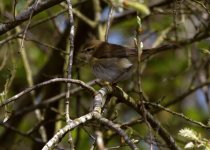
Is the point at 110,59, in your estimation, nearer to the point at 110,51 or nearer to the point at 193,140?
the point at 110,51

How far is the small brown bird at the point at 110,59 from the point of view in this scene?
19.7ft

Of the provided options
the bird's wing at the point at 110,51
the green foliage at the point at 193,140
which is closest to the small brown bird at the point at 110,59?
the bird's wing at the point at 110,51

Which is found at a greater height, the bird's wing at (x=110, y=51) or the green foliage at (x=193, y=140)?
the bird's wing at (x=110, y=51)

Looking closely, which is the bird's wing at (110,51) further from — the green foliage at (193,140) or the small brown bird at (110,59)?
the green foliage at (193,140)

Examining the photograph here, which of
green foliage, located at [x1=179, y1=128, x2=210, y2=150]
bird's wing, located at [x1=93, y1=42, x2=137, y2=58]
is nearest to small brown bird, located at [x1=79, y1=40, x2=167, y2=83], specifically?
bird's wing, located at [x1=93, y1=42, x2=137, y2=58]

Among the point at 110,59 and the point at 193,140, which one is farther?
the point at 110,59

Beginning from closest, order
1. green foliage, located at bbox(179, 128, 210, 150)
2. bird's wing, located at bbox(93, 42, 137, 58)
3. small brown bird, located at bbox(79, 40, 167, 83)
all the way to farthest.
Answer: green foliage, located at bbox(179, 128, 210, 150) → small brown bird, located at bbox(79, 40, 167, 83) → bird's wing, located at bbox(93, 42, 137, 58)

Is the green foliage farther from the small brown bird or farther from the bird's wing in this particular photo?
the bird's wing

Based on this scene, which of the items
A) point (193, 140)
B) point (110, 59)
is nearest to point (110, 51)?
point (110, 59)

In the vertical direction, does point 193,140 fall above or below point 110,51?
below

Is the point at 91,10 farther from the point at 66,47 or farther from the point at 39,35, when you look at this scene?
the point at 39,35

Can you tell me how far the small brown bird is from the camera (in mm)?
6007

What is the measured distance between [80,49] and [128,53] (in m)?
0.88

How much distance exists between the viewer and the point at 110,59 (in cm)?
636
